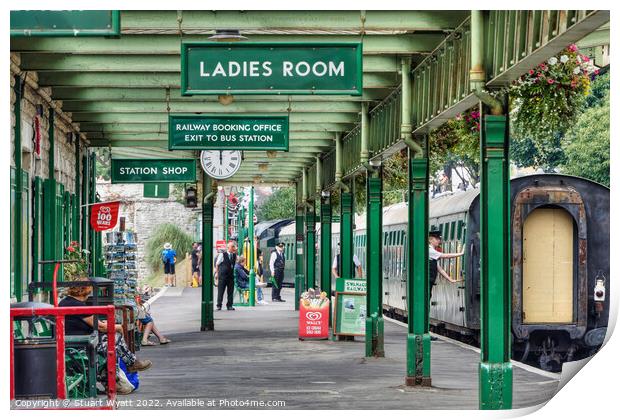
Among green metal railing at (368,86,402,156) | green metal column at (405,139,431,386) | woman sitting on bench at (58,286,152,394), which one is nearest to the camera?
woman sitting on bench at (58,286,152,394)

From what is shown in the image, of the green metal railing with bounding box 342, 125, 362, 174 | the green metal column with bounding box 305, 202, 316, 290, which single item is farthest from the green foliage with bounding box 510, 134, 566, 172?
the green metal railing with bounding box 342, 125, 362, 174

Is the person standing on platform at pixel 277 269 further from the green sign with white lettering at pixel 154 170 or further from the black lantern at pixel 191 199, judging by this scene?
the green sign with white lettering at pixel 154 170

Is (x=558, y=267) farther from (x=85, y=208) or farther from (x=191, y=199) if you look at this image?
(x=191, y=199)

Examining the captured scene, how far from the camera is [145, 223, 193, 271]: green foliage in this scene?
197ft

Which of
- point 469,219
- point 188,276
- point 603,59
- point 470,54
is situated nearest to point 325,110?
point 469,219

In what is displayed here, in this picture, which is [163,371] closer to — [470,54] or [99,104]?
[99,104]

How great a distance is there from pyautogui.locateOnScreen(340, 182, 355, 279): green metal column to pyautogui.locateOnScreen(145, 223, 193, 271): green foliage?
117 feet

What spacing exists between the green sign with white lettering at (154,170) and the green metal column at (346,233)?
2.77 metres

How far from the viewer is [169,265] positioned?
54.2 m

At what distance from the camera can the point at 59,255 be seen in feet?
72.1

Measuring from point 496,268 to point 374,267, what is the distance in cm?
787

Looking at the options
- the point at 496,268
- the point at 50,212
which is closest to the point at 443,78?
the point at 496,268

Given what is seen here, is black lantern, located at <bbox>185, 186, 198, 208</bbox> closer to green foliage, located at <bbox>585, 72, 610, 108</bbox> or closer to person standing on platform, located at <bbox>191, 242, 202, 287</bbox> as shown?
green foliage, located at <bbox>585, 72, 610, 108</bbox>

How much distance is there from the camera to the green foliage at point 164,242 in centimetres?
6016
